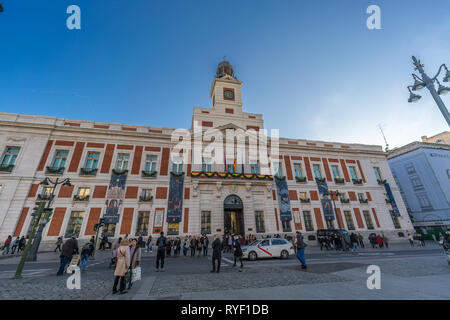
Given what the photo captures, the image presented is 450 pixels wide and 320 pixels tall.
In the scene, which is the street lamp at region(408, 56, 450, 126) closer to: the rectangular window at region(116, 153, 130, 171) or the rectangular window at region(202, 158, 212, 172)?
the rectangular window at region(202, 158, 212, 172)

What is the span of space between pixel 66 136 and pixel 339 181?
38785 millimetres

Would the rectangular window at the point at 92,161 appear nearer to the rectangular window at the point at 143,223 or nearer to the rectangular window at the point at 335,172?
the rectangular window at the point at 143,223

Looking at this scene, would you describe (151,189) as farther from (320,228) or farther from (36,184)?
(320,228)

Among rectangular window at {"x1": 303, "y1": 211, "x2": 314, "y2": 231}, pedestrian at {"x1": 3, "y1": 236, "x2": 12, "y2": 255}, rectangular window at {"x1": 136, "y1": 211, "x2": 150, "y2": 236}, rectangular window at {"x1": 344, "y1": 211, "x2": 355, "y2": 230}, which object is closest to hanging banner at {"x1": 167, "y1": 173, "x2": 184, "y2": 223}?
rectangular window at {"x1": 136, "y1": 211, "x2": 150, "y2": 236}

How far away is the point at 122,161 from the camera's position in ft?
79.4

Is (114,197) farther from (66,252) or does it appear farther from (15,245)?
(66,252)

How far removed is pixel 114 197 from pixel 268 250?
17.9 metres

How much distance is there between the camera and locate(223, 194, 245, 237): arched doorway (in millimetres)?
23758

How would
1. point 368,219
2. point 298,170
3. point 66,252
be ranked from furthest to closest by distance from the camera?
1. point 298,170
2. point 368,219
3. point 66,252

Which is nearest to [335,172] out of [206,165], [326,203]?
[326,203]
